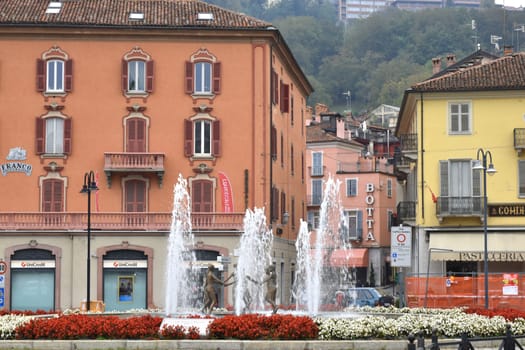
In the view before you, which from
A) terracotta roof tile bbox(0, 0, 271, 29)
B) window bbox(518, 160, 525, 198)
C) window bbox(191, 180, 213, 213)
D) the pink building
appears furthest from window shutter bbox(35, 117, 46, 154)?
the pink building

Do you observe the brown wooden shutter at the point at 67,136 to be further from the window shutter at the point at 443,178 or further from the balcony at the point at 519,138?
the balcony at the point at 519,138

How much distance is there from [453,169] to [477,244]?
152 inches

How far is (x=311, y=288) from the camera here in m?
51.8

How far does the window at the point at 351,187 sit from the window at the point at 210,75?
36959 mm

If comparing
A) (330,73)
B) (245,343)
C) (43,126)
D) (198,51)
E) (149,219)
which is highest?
A: (330,73)

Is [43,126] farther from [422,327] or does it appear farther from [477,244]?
[422,327]

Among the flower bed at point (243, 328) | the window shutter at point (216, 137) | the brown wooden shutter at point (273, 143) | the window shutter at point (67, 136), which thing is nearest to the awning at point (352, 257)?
the brown wooden shutter at point (273, 143)

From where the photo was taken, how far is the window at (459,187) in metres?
57.0

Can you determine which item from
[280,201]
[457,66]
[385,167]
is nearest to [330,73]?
[385,167]

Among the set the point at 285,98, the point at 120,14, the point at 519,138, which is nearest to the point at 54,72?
the point at 120,14

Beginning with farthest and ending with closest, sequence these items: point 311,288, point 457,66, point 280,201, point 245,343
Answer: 1. point 457,66
2. point 280,201
3. point 311,288
4. point 245,343

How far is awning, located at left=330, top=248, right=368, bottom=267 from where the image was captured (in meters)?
84.7

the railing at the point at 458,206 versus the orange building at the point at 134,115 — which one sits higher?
the orange building at the point at 134,115

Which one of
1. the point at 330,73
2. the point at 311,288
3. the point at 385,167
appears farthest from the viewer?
the point at 330,73
